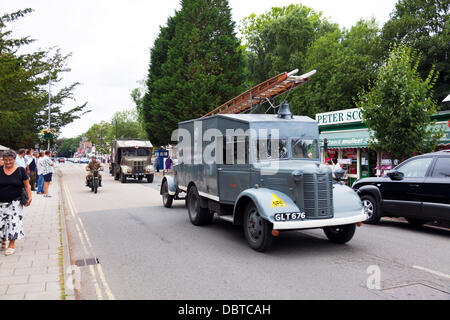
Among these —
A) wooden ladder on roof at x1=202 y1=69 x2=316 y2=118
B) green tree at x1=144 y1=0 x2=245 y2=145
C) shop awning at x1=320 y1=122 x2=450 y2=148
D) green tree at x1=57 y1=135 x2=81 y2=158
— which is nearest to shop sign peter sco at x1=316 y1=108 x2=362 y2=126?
shop awning at x1=320 y1=122 x2=450 y2=148

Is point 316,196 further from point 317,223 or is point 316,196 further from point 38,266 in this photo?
point 38,266

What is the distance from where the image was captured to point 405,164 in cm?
955

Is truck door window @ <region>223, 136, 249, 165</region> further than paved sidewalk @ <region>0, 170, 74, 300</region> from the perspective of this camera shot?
Yes

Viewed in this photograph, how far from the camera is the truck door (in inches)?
302

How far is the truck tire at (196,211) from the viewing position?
9.43m

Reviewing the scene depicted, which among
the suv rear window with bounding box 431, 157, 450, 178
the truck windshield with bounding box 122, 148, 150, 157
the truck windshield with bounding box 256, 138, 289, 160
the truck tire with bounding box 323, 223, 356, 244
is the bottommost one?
the truck tire with bounding box 323, 223, 356, 244

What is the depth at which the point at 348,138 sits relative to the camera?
20297 millimetres

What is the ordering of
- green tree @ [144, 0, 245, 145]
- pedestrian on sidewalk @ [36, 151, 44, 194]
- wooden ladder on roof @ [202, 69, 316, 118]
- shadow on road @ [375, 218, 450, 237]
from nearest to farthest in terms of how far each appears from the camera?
shadow on road @ [375, 218, 450, 237] < wooden ladder on roof @ [202, 69, 316, 118] < pedestrian on sidewalk @ [36, 151, 44, 194] < green tree @ [144, 0, 245, 145]

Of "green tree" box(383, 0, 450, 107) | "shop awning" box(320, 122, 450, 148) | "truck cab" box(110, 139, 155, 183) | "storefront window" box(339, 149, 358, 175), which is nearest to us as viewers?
"shop awning" box(320, 122, 450, 148)

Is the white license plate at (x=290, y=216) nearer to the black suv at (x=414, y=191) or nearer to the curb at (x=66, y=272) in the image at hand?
the curb at (x=66, y=272)

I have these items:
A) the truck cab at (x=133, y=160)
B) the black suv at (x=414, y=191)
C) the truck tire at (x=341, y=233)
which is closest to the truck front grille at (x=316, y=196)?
the truck tire at (x=341, y=233)

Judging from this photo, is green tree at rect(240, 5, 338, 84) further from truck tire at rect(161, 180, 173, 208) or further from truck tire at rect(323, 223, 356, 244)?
truck tire at rect(323, 223, 356, 244)

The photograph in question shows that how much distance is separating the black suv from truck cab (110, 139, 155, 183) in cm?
1738

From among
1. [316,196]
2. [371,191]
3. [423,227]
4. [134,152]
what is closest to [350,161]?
[371,191]
